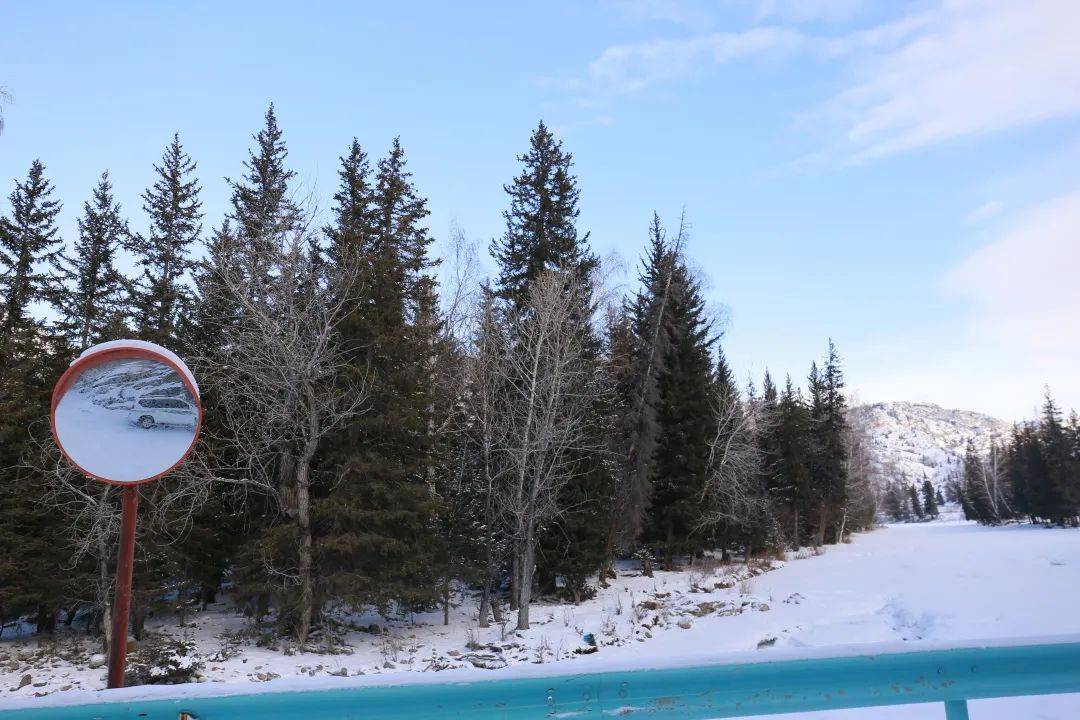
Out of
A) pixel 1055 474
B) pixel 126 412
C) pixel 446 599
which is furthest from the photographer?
pixel 1055 474

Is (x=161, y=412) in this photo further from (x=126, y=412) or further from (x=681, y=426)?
(x=681, y=426)

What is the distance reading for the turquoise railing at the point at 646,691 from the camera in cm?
206

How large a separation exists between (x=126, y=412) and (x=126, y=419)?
0.13 feet

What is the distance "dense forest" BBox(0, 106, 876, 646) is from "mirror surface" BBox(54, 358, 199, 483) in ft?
44.7

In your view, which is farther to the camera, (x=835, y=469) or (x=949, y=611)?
(x=835, y=469)

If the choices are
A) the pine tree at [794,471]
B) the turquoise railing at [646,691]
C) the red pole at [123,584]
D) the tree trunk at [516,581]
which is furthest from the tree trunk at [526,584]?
the pine tree at [794,471]

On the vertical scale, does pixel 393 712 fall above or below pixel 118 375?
below

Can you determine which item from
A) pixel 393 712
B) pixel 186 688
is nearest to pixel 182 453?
pixel 186 688

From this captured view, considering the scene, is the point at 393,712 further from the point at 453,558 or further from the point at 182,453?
the point at 453,558

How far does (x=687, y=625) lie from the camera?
17.2 m

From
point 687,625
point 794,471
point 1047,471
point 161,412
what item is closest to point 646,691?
point 161,412

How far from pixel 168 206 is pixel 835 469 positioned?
43.8 meters

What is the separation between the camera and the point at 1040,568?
16.7m

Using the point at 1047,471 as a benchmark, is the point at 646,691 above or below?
above
